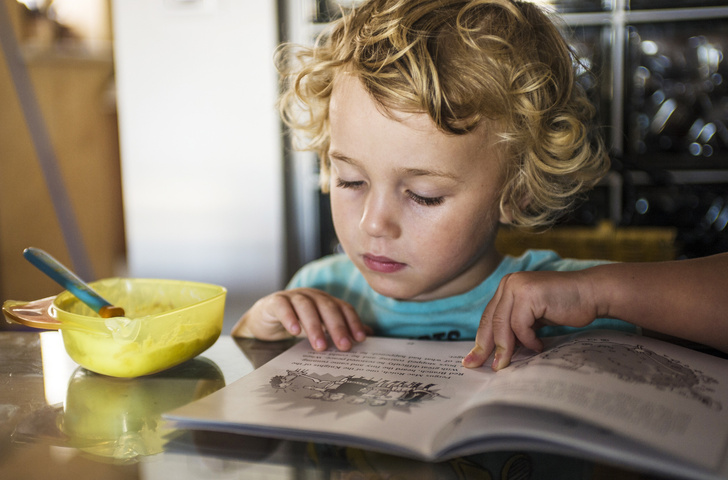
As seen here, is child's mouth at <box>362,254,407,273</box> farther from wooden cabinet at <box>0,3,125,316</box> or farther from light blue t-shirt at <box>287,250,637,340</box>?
wooden cabinet at <box>0,3,125,316</box>

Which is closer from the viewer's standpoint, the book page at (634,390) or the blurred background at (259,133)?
the book page at (634,390)

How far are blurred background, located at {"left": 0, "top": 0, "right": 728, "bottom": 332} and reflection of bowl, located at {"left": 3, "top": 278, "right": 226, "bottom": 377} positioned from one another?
1116 millimetres

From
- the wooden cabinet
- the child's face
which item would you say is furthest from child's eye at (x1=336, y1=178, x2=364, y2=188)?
the wooden cabinet

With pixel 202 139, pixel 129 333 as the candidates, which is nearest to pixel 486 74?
pixel 129 333

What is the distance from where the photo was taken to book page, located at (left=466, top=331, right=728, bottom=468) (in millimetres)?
387

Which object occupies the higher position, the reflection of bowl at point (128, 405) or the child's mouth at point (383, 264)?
the child's mouth at point (383, 264)

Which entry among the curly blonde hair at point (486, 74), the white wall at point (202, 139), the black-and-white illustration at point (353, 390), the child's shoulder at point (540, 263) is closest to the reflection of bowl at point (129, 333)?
the black-and-white illustration at point (353, 390)

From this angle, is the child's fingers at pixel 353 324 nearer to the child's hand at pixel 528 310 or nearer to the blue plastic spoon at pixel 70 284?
the child's hand at pixel 528 310

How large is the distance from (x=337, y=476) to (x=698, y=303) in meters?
0.42

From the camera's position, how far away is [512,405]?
433 mm

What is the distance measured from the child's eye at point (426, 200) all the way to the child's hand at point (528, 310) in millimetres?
135

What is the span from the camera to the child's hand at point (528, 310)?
586 millimetres

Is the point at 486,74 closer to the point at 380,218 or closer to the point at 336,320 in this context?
the point at 380,218

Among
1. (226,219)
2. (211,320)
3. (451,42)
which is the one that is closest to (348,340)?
(211,320)
